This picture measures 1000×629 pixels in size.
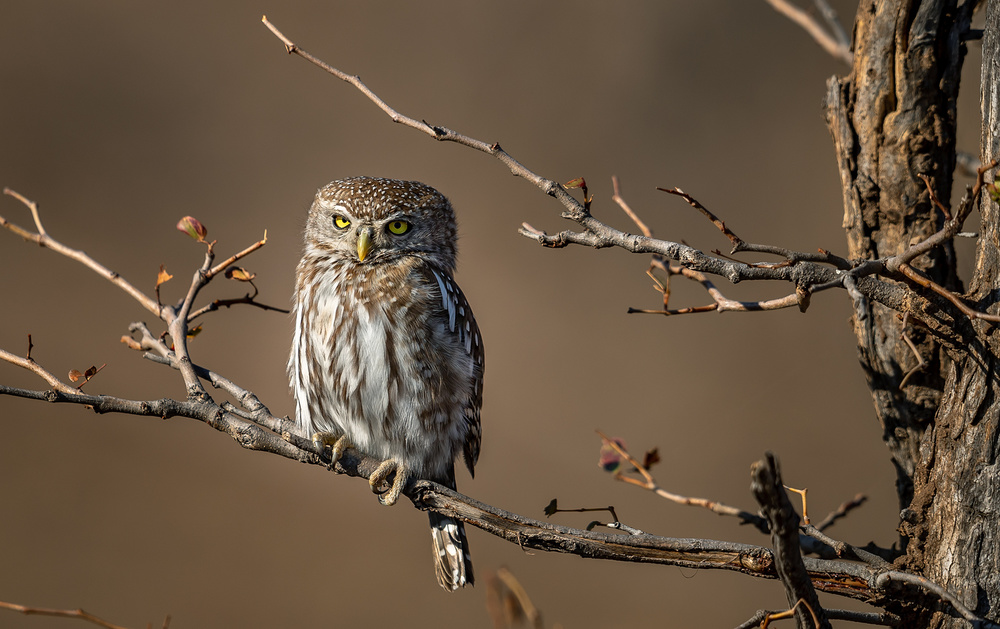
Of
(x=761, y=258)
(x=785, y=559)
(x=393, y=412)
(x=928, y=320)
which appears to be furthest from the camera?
(x=761, y=258)

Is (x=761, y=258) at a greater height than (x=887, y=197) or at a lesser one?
greater

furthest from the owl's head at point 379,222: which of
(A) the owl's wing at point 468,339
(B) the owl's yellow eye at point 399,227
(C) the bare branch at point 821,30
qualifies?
(C) the bare branch at point 821,30

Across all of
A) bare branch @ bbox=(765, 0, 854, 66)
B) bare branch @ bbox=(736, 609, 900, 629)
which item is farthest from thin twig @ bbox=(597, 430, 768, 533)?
bare branch @ bbox=(765, 0, 854, 66)

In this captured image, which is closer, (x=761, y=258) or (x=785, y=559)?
(x=785, y=559)

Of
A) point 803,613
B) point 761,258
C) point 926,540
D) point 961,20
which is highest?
point 761,258

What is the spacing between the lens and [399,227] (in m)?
2.37

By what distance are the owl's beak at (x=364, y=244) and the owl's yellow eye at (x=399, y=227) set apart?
0.29ft

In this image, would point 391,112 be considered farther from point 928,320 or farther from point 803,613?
point 803,613

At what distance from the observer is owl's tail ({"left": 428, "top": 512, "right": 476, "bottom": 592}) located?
2.33 meters

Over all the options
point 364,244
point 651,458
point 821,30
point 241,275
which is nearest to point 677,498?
point 651,458

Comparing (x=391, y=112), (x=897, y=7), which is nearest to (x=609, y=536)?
(x=391, y=112)

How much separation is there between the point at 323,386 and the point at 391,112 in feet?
3.37

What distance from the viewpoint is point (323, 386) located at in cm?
223

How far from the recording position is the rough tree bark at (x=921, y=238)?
1318mm
